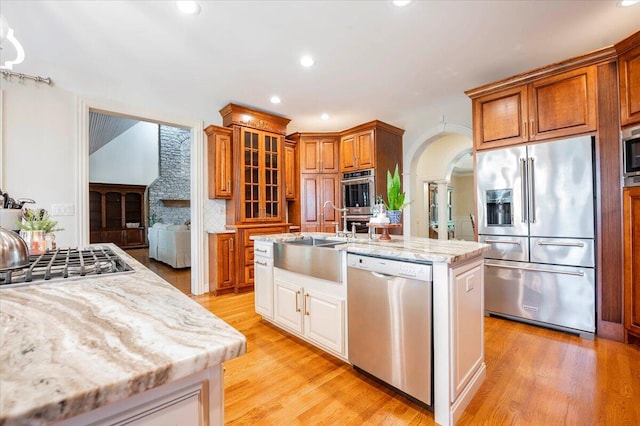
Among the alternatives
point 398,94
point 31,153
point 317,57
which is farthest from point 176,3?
point 398,94

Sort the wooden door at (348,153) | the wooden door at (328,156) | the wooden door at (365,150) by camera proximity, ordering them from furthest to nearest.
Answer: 1. the wooden door at (328,156)
2. the wooden door at (348,153)
3. the wooden door at (365,150)

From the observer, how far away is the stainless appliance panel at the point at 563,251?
2455mm

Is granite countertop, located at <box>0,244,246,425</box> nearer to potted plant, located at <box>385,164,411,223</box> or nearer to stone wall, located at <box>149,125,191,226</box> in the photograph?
potted plant, located at <box>385,164,411,223</box>

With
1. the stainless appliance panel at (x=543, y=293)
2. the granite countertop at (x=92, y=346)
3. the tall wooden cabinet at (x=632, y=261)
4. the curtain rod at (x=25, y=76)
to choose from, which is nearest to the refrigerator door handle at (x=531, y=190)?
the stainless appliance panel at (x=543, y=293)

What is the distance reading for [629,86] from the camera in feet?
7.30

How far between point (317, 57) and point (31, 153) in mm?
3103

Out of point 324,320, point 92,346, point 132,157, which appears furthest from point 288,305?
point 132,157

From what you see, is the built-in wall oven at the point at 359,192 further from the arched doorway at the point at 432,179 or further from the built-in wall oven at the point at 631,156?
the built-in wall oven at the point at 631,156

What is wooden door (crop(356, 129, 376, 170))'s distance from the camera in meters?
4.37

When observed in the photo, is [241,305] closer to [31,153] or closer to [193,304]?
[31,153]

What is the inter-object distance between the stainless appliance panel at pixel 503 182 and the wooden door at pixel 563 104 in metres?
0.26

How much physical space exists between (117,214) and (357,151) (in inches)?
335

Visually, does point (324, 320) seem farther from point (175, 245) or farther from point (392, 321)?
point (175, 245)

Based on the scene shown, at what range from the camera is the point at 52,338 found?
528mm
